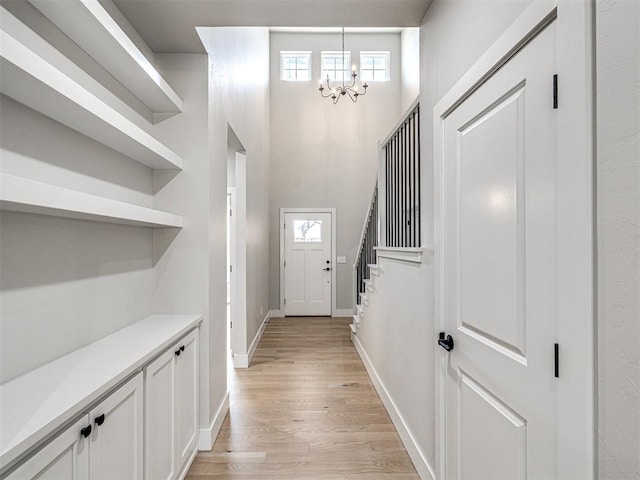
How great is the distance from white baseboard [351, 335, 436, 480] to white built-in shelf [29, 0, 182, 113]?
256 centimetres

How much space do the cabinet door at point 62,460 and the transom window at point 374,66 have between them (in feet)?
23.5

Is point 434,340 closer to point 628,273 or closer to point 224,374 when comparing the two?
point 628,273

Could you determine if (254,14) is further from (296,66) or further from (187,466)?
(296,66)

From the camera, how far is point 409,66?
634cm

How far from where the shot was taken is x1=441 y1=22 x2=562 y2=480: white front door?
1.01m

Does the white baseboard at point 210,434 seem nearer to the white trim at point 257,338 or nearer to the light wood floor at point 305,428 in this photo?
the light wood floor at point 305,428

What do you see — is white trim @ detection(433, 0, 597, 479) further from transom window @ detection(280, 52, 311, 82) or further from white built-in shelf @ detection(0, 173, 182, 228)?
transom window @ detection(280, 52, 311, 82)

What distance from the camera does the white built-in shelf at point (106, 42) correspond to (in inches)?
53.2

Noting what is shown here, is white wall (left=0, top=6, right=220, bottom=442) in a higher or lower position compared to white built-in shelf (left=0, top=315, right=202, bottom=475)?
higher

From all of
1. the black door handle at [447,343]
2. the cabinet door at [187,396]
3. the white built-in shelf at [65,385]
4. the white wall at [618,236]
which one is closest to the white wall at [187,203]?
the cabinet door at [187,396]

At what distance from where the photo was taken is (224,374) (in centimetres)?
293

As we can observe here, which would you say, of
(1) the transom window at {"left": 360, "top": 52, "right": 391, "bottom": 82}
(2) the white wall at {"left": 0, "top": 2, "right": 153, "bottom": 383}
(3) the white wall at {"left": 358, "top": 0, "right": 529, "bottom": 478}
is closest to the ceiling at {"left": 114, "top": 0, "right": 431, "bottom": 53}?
(3) the white wall at {"left": 358, "top": 0, "right": 529, "bottom": 478}

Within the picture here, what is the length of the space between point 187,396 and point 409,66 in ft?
20.6

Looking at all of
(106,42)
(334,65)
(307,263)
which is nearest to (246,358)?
(307,263)
